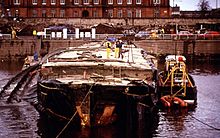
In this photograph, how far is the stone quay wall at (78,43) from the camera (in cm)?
7875

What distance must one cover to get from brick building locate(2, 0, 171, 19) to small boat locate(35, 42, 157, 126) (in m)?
80.8

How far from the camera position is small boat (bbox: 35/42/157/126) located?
28.8 metres

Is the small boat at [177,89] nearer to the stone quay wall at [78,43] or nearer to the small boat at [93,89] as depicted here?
the small boat at [93,89]

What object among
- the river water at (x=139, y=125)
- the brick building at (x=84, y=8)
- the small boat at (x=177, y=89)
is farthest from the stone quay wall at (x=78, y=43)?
the small boat at (x=177, y=89)

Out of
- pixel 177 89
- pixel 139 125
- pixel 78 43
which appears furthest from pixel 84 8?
pixel 139 125

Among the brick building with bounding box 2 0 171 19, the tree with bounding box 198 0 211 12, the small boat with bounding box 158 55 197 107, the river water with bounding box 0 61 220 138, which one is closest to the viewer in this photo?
the river water with bounding box 0 61 220 138

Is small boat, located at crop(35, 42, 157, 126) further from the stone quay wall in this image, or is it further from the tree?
the tree

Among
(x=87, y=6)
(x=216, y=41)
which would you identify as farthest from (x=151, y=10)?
(x=216, y=41)

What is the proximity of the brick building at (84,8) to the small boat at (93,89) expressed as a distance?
80795 mm

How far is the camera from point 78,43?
78438 millimetres

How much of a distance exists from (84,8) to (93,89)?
8601 cm

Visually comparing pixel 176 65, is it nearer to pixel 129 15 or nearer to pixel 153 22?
pixel 153 22

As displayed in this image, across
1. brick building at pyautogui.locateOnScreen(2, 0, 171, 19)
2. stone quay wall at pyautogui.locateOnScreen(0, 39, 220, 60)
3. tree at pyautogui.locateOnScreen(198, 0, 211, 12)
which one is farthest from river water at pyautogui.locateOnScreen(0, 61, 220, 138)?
tree at pyautogui.locateOnScreen(198, 0, 211, 12)

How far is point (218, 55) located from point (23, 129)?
54067 millimetres
